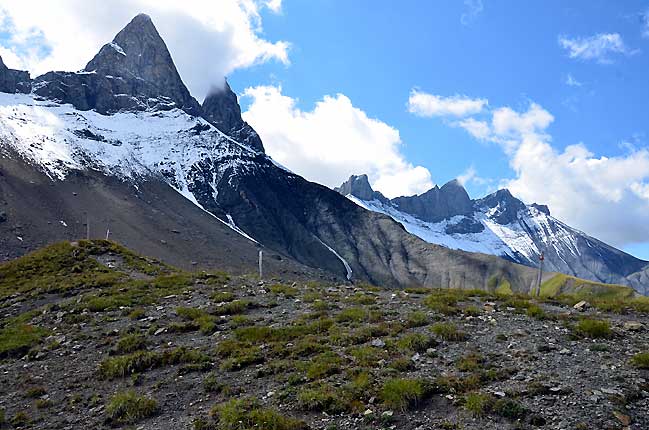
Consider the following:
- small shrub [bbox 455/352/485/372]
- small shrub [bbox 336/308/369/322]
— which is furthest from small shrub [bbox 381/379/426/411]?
small shrub [bbox 336/308/369/322]

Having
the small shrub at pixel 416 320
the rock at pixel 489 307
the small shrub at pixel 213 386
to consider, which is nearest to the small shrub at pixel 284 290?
the small shrub at pixel 416 320

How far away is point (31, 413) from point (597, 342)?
1796 cm

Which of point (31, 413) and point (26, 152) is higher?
point (26, 152)

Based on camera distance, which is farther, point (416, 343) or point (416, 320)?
point (416, 320)

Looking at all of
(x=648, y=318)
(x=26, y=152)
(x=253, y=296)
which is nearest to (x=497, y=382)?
(x=648, y=318)

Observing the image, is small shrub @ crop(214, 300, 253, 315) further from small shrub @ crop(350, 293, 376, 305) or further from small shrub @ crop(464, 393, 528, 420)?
small shrub @ crop(464, 393, 528, 420)

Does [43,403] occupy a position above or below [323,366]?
below

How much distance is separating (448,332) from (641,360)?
19.3ft

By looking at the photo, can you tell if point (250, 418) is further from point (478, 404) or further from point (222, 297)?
point (222, 297)

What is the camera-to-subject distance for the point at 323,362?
55.7 feet

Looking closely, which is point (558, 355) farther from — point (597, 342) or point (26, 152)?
point (26, 152)

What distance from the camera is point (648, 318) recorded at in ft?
70.1

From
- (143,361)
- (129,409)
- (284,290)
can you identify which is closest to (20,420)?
(129,409)

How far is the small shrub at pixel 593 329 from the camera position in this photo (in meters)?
18.0
